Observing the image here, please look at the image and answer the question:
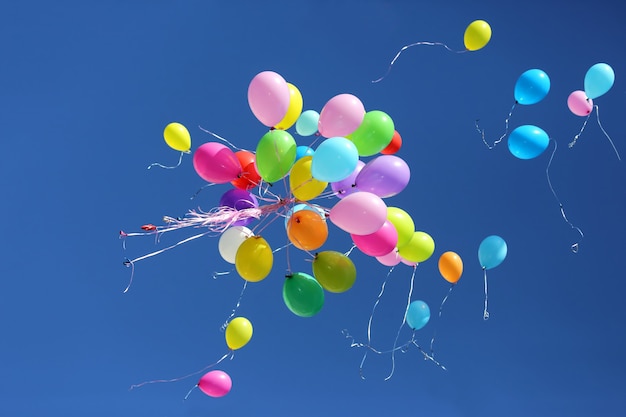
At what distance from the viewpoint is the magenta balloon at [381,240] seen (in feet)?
8.61

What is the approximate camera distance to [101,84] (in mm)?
4508

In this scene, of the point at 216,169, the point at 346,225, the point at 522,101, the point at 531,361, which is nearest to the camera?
the point at 346,225

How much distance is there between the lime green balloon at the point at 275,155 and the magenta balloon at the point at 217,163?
0.17m

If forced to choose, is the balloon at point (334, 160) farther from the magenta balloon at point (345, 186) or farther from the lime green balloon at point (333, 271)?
the lime green balloon at point (333, 271)

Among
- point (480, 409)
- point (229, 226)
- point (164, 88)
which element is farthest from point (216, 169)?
point (480, 409)

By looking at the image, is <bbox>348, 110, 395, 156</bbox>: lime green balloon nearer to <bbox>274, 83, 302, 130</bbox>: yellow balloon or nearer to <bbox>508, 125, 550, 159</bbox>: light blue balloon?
<bbox>274, 83, 302, 130</bbox>: yellow balloon

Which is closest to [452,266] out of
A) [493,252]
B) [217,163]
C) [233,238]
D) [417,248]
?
[493,252]

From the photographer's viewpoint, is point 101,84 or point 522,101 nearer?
point 522,101

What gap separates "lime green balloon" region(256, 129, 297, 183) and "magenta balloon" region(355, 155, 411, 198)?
0.81 feet

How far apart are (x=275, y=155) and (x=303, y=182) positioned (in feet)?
0.47

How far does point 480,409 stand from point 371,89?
76.5 inches

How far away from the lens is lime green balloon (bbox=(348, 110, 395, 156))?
276cm

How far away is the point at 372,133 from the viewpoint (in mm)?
2758

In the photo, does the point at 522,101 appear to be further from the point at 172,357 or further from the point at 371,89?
the point at 172,357
